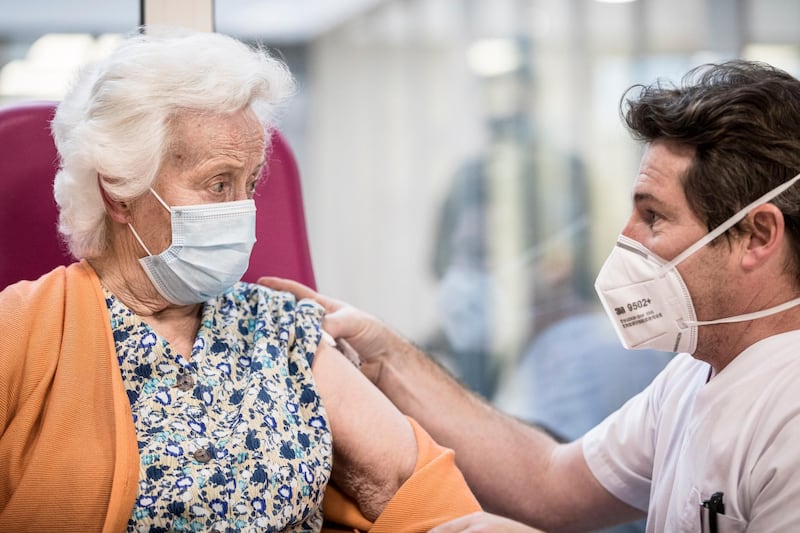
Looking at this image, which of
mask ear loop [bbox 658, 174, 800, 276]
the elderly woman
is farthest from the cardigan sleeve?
mask ear loop [bbox 658, 174, 800, 276]

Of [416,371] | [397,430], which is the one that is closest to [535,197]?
[416,371]

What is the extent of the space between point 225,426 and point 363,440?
0.87 feet

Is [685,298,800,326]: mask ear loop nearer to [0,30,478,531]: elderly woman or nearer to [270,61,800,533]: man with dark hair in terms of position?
[270,61,800,533]: man with dark hair

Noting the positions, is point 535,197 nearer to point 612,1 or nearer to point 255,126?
point 612,1

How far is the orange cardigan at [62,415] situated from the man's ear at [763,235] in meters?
1.06

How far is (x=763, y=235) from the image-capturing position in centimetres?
150

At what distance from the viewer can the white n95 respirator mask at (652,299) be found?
1544 mm

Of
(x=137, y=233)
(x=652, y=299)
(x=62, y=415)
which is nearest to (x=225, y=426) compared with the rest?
(x=62, y=415)

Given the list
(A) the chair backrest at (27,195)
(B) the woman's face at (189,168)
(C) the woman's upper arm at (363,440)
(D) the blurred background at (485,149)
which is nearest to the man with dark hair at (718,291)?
(C) the woman's upper arm at (363,440)

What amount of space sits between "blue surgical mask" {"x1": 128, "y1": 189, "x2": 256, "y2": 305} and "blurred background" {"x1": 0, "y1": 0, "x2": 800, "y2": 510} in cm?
286

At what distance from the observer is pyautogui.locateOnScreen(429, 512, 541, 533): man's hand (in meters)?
1.52

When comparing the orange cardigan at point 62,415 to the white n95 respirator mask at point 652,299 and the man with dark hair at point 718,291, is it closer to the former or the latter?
the man with dark hair at point 718,291

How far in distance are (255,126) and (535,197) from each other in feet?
10.4

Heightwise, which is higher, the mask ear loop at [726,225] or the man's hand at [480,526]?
the mask ear loop at [726,225]
